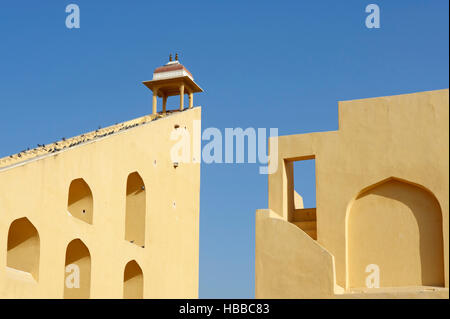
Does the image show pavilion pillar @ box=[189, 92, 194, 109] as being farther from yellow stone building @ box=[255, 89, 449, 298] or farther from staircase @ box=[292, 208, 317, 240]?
yellow stone building @ box=[255, 89, 449, 298]

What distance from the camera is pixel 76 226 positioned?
14133 mm

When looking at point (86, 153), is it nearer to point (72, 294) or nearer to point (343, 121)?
point (72, 294)

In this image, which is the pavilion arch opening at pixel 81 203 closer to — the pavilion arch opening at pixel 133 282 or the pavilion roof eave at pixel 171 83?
the pavilion arch opening at pixel 133 282

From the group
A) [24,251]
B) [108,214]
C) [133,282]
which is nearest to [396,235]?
[24,251]

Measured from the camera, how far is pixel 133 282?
→ 17.1 metres

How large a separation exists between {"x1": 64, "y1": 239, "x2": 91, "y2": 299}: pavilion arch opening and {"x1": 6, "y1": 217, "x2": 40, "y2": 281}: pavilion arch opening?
1690 mm

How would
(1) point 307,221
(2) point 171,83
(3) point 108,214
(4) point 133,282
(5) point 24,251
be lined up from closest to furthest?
1. (1) point 307,221
2. (5) point 24,251
3. (3) point 108,214
4. (4) point 133,282
5. (2) point 171,83

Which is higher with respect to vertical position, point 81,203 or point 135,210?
point 135,210

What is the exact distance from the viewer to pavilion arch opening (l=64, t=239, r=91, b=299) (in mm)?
14602

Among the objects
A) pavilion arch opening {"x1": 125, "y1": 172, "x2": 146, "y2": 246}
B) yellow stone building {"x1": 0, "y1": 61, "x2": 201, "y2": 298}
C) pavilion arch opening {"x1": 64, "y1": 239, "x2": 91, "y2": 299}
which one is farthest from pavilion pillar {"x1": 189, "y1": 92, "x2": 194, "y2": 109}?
pavilion arch opening {"x1": 64, "y1": 239, "x2": 91, "y2": 299}

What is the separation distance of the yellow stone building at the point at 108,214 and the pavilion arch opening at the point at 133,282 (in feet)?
0.08

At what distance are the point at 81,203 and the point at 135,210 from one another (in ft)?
9.15

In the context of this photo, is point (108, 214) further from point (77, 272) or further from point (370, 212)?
point (370, 212)
